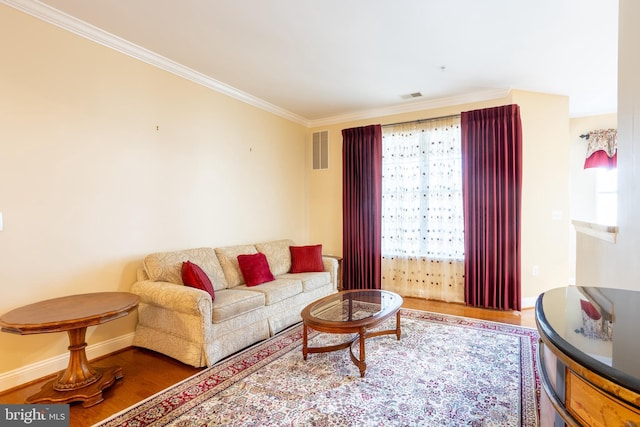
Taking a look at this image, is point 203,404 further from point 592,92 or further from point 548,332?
point 592,92

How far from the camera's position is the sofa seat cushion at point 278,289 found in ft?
10.7

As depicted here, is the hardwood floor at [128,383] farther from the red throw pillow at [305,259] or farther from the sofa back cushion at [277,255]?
the red throw pillow at [305,259]

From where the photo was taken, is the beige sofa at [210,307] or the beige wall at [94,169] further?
the beige sofa at [210,307]

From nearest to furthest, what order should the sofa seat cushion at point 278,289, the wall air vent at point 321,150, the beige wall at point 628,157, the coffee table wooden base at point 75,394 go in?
the beige wall at point 628,157
the coffee table wooden base at point 75,394
the sofa seat cushion at point 278,289
the wall air vent at point 321,150

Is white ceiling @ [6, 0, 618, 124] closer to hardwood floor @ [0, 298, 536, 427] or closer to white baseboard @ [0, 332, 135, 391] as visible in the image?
white baseboard @ [0, 332, 135, 391]

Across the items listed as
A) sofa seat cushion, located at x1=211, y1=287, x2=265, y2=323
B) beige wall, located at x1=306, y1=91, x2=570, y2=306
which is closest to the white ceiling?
beige wall, located at x1=306, y1=91, x2=570, y2=306

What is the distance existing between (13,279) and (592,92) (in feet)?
20.4

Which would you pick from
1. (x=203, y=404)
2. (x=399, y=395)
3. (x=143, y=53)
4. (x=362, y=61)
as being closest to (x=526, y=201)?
(x=362, y=61)

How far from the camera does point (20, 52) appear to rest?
7.77ft

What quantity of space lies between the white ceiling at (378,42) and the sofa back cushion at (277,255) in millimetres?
2021

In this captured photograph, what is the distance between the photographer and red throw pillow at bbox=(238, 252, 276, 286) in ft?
11.7

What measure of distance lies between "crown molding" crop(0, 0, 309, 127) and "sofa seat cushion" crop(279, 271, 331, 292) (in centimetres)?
240

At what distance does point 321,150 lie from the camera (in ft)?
17.8

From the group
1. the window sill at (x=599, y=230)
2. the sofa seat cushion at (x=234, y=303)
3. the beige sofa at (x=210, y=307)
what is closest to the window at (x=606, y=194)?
the window sill at (x=599, y=230)
